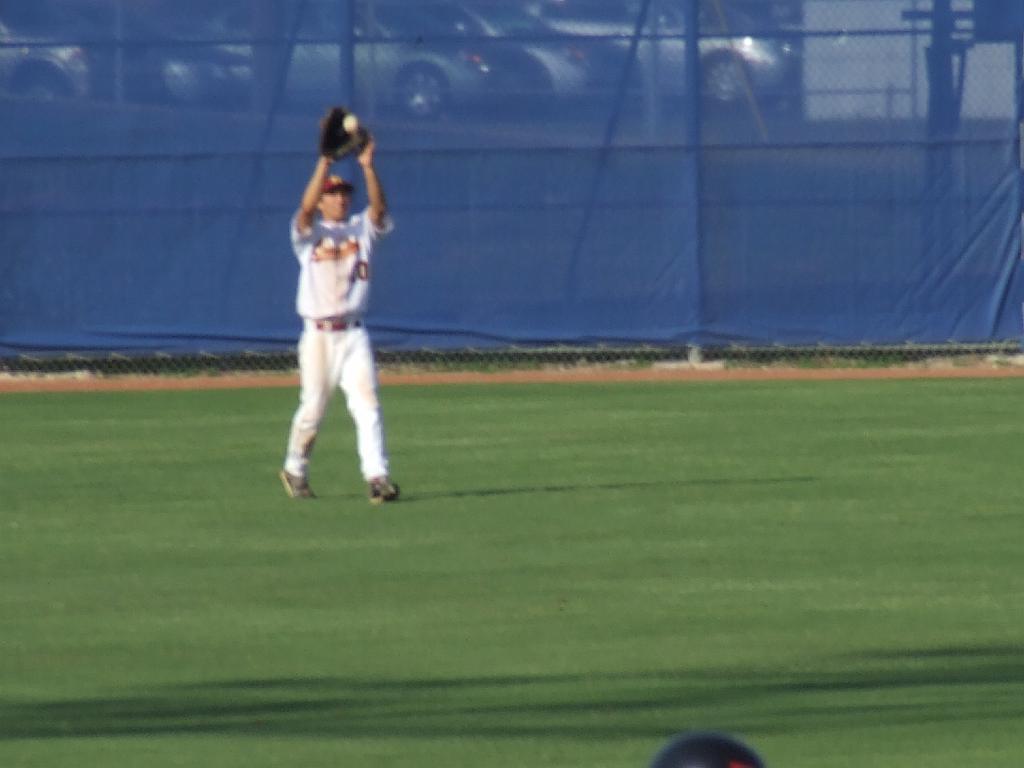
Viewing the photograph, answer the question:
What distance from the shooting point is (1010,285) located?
20547mm

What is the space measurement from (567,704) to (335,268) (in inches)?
221

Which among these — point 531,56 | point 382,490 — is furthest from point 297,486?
point 531,56

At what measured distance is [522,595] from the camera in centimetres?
963

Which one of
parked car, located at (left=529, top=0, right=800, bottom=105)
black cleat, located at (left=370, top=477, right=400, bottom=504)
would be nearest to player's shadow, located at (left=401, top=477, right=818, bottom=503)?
black cleat, located at (left=370, top=477, right=400, bottom=504)

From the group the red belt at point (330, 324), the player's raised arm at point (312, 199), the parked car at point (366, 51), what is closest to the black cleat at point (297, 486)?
the red belt at point (330, 324)

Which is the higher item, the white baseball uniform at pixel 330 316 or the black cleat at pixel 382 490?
the white baseball uniform at pixel 330 316

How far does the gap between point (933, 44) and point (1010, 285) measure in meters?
2.18

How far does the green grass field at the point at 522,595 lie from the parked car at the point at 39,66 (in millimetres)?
5158

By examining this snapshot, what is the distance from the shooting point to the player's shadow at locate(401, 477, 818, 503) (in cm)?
1290

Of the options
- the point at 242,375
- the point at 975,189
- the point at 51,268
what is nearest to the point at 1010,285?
the point at 975,189

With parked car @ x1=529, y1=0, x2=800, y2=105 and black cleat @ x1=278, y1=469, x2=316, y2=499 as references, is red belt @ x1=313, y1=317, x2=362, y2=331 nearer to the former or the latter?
black cleat @ x1=278, y1=469, x2=316, y2=499

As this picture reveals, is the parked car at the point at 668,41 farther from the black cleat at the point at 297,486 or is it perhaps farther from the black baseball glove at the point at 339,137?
the black cleat at the point at 297,486

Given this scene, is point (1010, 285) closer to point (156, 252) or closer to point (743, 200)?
point (743, 200)

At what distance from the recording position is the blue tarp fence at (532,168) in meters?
20.5
